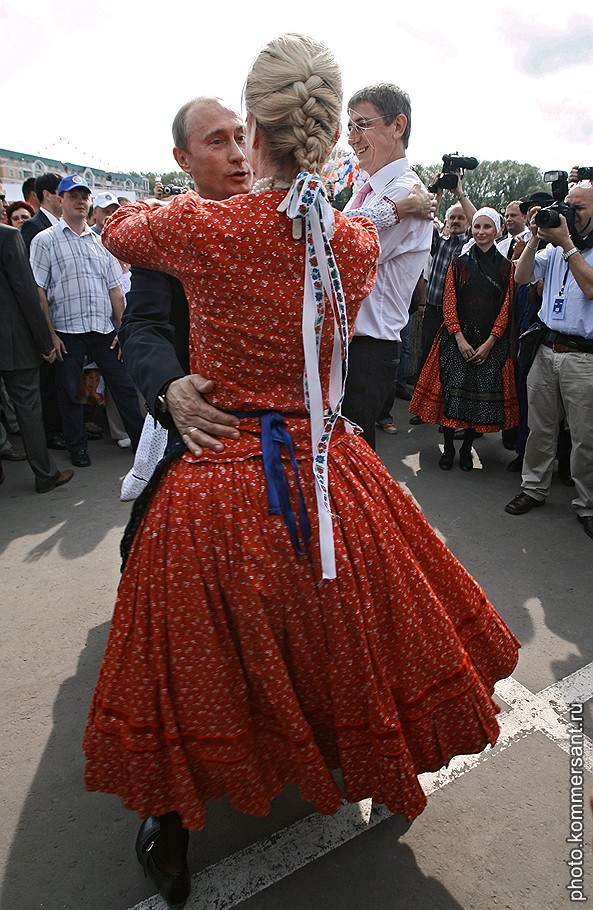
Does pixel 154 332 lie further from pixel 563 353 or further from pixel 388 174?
pixel 563 353

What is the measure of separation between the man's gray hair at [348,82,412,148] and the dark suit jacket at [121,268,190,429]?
139cm

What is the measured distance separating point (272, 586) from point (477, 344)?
3.87 metres

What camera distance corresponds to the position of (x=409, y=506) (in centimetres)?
162

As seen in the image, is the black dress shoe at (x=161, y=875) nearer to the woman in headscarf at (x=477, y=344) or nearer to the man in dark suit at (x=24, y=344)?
the man in dark suit at (x=24, y=344)

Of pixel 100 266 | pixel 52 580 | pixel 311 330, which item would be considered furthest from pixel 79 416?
pixel 311 330

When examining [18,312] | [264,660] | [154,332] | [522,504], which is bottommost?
[522,504]

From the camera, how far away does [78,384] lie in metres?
4.93

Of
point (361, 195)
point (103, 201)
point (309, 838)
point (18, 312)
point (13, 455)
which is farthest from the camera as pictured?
point (103, 201)

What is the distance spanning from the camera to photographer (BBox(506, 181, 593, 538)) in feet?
11.4

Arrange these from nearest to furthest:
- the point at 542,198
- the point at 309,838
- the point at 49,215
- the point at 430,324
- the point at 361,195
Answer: the point at 309,838 → the point at 361,195 → the point at 542,198 → the point at 49,215 → the point at 430,324

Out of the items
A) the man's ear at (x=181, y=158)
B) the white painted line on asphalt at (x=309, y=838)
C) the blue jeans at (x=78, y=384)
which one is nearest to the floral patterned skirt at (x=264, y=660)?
the white painted line on asphalt at (x=309, y=838)

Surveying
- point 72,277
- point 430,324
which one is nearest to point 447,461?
point 430,324

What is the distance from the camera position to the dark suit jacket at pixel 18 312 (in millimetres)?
4145

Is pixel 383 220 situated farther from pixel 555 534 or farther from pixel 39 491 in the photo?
pixel 39 491
